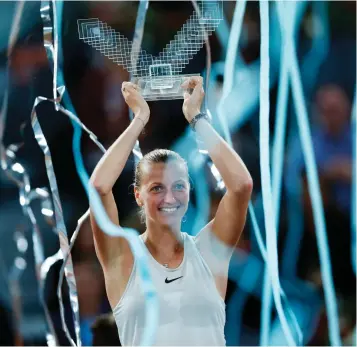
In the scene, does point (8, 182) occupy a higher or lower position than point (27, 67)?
lower

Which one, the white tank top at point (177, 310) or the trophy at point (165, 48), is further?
the trophy at point (165, 48)

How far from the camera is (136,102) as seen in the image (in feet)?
2.83

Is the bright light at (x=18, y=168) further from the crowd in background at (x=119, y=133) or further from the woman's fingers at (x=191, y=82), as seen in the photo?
the woman's fingers at (x=191, y=82)

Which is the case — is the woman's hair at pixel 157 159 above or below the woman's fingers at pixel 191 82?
below

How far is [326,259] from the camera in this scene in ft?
3.88

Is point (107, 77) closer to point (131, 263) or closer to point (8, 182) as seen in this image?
point (8, 182)

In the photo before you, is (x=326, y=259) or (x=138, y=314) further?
(x=326, y=259)

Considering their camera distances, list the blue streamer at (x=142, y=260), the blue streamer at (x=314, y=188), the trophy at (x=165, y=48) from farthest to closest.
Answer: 1. the blue streamer at (x=314, y=188)
2. the trophy at (x=165, y=48)
3. the blue streamer at (x=142, y=260)

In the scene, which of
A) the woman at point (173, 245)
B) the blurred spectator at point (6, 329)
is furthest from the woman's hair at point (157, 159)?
the blurred spectator at point (6, 329)

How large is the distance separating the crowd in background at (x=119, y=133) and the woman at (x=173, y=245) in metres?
0.30

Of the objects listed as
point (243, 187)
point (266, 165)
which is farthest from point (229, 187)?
point (266, 165)

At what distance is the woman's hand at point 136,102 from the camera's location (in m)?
0.85

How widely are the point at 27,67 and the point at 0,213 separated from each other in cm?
32

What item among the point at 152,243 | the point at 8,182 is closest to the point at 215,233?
the point at 152,243
